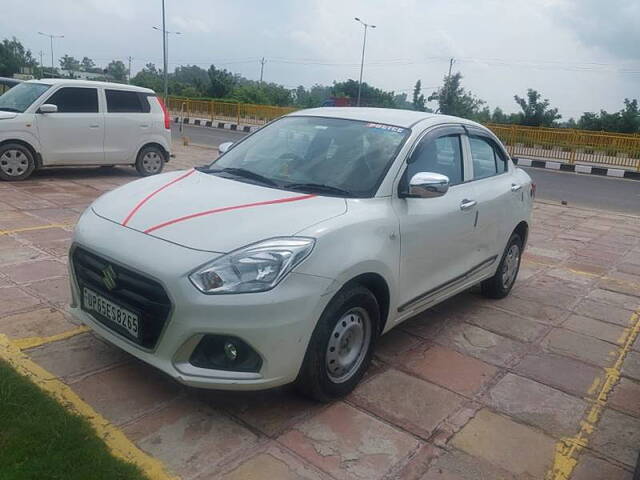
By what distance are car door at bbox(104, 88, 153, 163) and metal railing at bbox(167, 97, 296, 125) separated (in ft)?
56.7

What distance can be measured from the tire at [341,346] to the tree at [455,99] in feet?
116

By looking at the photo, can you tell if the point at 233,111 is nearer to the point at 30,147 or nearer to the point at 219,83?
the point at 219,83

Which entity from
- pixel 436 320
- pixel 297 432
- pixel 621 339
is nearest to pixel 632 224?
pixel 621 339

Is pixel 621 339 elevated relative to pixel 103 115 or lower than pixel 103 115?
lower

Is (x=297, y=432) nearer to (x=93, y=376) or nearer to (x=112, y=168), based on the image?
(x=93, y=376)

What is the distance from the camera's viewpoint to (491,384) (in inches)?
147

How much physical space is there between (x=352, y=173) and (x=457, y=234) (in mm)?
1024

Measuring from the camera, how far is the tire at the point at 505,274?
5258mm

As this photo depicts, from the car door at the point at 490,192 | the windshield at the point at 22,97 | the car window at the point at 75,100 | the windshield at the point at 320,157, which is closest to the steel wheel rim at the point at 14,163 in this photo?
the windshield at the point at 22,97

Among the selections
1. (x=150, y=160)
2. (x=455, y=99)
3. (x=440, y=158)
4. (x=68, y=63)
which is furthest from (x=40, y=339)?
(x=68, y=63)

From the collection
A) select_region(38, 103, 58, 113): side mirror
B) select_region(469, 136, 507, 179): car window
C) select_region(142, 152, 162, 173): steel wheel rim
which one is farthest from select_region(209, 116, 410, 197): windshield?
select_region(142, 152, 162, 173): steel wheel rim

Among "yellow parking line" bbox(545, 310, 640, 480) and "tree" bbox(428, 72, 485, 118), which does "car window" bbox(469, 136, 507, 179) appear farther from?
"tree" bbox(428, 72, 485, 118)

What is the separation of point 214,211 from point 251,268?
0.53m

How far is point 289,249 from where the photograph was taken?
287 centimetres
